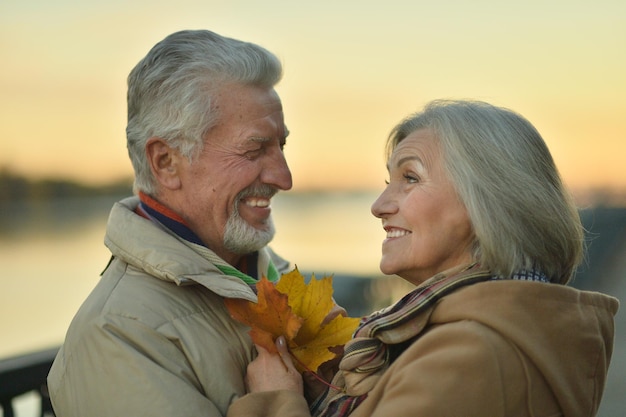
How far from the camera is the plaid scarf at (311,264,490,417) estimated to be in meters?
2.19

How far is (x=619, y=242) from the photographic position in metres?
9.36

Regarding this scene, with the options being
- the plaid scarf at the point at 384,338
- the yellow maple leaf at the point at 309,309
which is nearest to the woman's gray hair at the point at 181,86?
the yellow maple leaf at the point at 309,309

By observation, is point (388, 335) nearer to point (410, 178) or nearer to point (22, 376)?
point (410, 178)

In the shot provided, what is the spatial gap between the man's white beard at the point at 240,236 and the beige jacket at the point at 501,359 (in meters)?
0.72

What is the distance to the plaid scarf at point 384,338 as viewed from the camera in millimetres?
2191

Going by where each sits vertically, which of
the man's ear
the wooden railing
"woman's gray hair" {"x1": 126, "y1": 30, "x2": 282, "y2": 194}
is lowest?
the wooden railing

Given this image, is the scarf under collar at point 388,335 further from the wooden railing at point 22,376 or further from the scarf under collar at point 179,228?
the wooden railing at point 22,376

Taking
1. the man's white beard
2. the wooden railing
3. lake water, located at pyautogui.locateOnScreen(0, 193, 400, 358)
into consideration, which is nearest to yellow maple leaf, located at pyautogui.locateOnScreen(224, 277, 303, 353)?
the man's white beard

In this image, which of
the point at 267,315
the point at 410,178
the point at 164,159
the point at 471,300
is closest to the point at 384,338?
the point at 471,300

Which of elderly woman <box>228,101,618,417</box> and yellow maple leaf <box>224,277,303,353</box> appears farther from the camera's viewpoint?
yellow maple leaf <box>224,277,303,353</box>

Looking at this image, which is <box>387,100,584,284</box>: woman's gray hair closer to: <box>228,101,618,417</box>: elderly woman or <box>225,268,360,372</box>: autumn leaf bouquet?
<box>228,101,618,417</box>: elderly woman

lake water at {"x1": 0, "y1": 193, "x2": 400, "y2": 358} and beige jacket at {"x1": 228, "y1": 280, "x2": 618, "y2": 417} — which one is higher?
beige jacket at {"x1": 228, "y1": 280, "x2": 618, "y2": 417}

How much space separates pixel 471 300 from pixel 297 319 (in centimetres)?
54

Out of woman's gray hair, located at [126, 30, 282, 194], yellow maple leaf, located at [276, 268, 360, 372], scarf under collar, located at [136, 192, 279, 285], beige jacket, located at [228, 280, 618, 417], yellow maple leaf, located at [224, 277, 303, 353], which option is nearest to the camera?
beige jacket, located at [228, 280, 618, 417]
